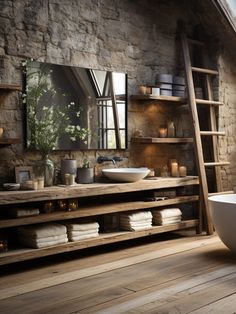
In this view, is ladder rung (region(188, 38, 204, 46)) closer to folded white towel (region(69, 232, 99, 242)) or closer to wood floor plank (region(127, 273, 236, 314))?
folded white towel (region(69, 232, 99, 242))

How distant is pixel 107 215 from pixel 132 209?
0.91 feet

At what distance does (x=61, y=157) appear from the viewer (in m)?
4.24

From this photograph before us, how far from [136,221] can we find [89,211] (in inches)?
24.4

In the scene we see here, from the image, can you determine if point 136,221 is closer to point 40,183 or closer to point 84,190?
point 84,190

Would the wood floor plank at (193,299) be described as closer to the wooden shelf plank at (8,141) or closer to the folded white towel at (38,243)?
the folded white towel at (38,243)

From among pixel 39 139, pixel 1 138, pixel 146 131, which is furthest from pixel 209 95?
pixel 1 138

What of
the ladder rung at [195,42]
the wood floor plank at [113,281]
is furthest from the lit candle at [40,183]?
the ladder rung at [195,42]

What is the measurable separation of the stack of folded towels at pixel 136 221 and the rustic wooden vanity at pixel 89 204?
57 millimetres

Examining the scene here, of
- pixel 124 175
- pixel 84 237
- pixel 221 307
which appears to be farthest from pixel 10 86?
pixel 221 307

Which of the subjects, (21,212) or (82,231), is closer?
(21,212)

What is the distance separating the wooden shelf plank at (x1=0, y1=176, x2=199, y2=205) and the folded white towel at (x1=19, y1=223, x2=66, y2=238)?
277 millimetres

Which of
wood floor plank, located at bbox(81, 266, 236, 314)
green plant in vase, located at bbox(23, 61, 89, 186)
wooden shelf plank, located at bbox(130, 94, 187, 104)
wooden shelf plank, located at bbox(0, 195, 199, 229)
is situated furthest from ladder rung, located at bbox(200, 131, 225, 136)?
wood floor plank, located at bbox(81, 266, 236, 314)

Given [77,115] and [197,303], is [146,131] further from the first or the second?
[197,303]

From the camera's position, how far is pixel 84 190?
12.4 ft
